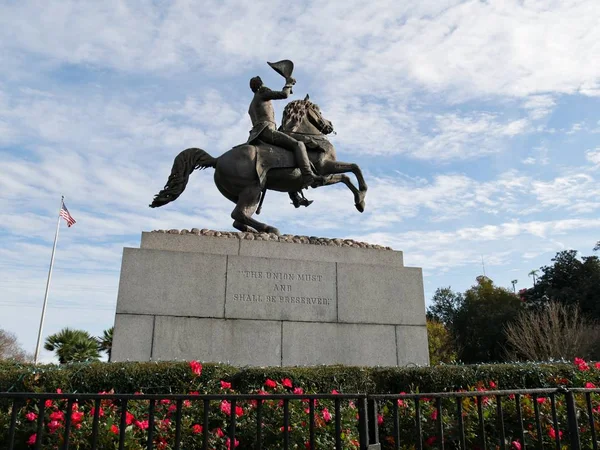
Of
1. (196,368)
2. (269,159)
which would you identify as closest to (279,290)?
(269,159)

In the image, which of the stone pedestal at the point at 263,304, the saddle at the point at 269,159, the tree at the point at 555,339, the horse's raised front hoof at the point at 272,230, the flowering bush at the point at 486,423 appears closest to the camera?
the flowering bush at the point at 486,423

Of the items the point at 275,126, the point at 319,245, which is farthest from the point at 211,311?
the point at 275,126

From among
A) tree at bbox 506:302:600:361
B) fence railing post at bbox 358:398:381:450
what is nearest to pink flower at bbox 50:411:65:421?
fence railing post at bbox 358:398:381:450

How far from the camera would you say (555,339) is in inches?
1232

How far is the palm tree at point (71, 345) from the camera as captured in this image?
65.3ft

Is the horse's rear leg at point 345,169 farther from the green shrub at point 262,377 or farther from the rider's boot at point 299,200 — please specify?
the green shrub at point 262,377

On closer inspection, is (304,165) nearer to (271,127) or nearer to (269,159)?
(269,159)

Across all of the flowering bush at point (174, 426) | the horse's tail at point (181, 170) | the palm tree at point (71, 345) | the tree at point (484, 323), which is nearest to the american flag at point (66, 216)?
the palm tree at point (71, 345)

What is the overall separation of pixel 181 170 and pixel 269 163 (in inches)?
73.6

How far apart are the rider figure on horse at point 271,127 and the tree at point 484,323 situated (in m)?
31.3

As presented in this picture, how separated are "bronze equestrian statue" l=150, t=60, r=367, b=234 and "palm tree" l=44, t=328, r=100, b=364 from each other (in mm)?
11498

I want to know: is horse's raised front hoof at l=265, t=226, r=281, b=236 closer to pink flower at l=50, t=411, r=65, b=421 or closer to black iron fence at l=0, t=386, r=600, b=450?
black iron fence at l=0, t=386, r=600, b=450

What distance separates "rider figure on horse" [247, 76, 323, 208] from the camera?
11172 mm

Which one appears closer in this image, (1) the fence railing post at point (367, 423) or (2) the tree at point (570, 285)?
(1) the fence railing post at point (367, 423)
